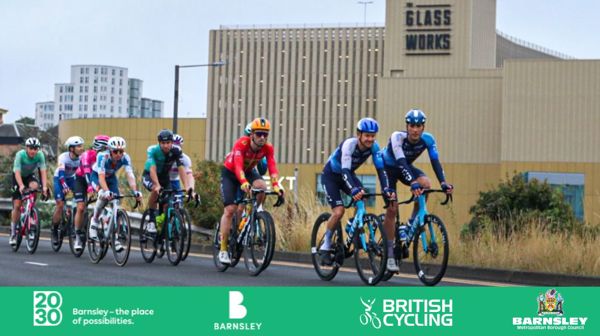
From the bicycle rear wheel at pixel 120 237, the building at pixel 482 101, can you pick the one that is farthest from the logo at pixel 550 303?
the building at pixel 482 101

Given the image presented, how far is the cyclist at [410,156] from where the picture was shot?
45.4 ft

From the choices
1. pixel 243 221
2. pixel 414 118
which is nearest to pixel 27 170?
pixel 243 221

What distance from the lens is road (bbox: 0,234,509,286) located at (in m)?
Result: 14.0

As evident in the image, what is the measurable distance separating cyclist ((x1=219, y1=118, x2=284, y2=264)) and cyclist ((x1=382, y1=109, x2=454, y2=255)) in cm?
139

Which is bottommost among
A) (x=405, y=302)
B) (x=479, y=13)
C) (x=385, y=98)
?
(x=405, y=302)

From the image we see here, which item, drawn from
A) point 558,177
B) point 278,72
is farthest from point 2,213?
point 278,72

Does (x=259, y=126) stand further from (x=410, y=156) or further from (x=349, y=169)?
(x=410, y=156)

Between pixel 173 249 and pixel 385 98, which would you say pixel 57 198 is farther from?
pixel 385 98

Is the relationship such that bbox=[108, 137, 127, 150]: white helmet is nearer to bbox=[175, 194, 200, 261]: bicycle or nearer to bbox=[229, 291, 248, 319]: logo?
bbox=[175, 194, 200, 261]: bicycle

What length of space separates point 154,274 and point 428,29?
61.4 m

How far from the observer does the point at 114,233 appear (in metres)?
17.1

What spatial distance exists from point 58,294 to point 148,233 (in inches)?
295

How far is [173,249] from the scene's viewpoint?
56.0 ft

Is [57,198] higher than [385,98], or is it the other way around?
[385,98]
